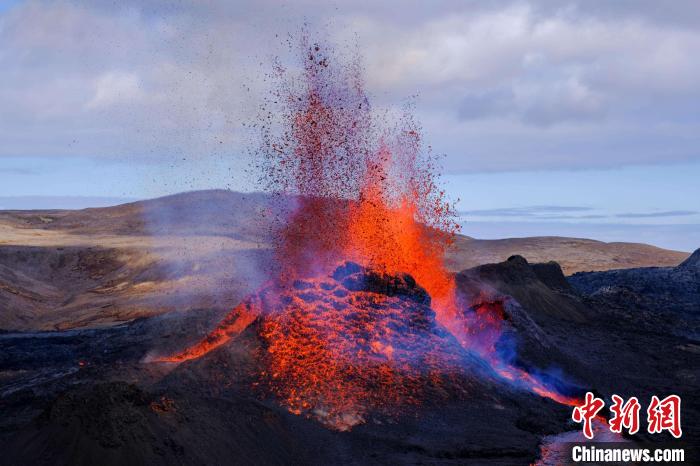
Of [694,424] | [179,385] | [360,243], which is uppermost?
[360,243]

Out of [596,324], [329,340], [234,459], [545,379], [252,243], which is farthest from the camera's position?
[252,243]

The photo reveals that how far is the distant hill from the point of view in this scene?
42969mm

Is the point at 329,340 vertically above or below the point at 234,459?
above

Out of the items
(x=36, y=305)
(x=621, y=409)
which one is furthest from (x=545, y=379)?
(x=36, y=305)

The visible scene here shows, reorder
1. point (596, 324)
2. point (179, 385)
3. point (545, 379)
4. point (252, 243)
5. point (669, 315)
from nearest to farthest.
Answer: point (179, 385)
point (545, 379)
point (596, 324)
point (669, 315)
point (252, 243)

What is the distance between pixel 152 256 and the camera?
2208 inches

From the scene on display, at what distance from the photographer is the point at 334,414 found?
17.8 metres

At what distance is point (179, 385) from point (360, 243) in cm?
911

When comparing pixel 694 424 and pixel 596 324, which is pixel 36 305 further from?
pixel 694 424

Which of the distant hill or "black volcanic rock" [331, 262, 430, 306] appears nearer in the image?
"black volcanic rock" [331, 262, 430, 306]
